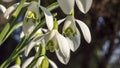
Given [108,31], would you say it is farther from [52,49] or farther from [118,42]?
[52,49]

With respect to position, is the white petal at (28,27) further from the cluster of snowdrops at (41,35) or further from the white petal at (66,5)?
the white petal at (66,5)

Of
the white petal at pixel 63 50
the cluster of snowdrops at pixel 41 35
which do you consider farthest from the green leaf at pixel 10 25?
the white petal at pixel 63 50

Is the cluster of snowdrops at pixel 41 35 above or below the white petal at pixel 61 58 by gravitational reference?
above

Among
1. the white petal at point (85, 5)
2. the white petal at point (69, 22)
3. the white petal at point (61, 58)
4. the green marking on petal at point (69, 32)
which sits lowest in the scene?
the white petal at point (61, 58)

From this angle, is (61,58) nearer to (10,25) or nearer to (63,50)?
(63,50)

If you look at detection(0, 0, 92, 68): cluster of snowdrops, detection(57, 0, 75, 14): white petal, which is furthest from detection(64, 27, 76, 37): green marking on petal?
detection(57, 0, 75, 14): white petal

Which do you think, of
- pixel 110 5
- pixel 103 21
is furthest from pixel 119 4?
pixel 103 21

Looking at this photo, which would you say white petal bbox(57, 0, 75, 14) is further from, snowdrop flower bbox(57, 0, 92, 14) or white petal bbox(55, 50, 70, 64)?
white petal bbox(55, 50, 70, 64)
